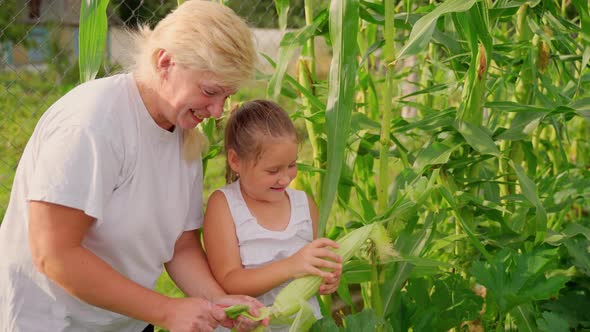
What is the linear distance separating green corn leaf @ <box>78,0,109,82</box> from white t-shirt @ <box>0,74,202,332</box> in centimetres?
16

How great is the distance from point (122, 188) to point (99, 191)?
0.12m

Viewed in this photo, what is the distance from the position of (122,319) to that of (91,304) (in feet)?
0.65

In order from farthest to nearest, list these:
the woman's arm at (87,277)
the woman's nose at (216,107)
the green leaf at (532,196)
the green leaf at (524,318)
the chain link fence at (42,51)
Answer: the chain link fence at (42,51)
the green leaf at (524,318)
the green leaf at (532,196)
the woman's nose at (216,107)
the woman's arm at (87,277)

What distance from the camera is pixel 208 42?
4.94ft

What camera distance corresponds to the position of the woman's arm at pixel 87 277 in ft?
4.84

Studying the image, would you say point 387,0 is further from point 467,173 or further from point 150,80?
point 467,173

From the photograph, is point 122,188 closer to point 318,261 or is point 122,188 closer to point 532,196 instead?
point 318,261

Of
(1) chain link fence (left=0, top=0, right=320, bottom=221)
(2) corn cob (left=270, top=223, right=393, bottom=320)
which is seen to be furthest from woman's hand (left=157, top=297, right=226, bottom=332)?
(1) chain link fence (left=0, top=0, right=320, bottom=221)

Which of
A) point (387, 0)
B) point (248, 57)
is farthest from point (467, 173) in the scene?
point (248, 57)

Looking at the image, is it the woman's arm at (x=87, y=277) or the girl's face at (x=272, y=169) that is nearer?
the woman's arm at (x=87, y=277)

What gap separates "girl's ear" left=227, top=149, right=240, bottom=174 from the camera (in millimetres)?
1792

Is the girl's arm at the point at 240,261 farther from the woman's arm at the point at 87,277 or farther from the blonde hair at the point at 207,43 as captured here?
the blonde hair at the point at 207,43

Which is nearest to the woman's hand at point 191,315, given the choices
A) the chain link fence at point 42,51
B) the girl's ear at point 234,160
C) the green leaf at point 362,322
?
the green leaf at point 362,322

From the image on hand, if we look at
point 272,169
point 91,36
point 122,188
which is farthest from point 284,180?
point 91,36
